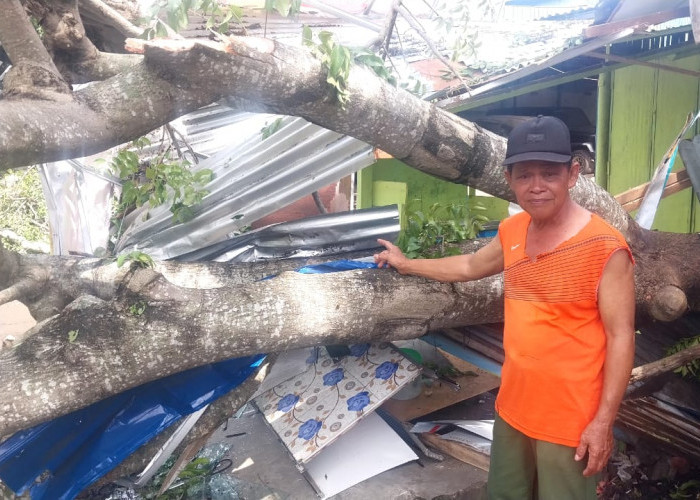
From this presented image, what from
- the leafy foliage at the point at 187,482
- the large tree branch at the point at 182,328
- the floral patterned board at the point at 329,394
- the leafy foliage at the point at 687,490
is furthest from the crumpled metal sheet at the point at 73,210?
the leafy foliage at the point at 687,490

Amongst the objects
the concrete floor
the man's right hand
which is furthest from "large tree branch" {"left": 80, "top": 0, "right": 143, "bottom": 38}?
the concrete floor

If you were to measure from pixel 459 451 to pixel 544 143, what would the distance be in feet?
7.92

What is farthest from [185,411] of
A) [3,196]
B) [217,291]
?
[3,196]

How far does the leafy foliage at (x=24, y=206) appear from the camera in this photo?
13.0 m

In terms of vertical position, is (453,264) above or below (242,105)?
below

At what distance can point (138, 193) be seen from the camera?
13.6 feet

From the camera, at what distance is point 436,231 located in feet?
11.9

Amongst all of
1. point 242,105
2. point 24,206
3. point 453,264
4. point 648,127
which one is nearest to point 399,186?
point 648,127

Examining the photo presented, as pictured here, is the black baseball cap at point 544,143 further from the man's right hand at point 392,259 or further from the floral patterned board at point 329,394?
the floral patterned board at point 329,394

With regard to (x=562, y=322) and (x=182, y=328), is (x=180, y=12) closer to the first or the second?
(x=182, y=328)

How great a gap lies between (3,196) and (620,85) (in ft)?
42.9

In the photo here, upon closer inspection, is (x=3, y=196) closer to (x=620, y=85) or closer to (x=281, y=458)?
(x=281, y=458)

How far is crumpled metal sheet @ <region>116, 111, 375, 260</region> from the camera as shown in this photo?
152 inches

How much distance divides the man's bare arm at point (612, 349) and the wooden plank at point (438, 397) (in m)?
2.41
